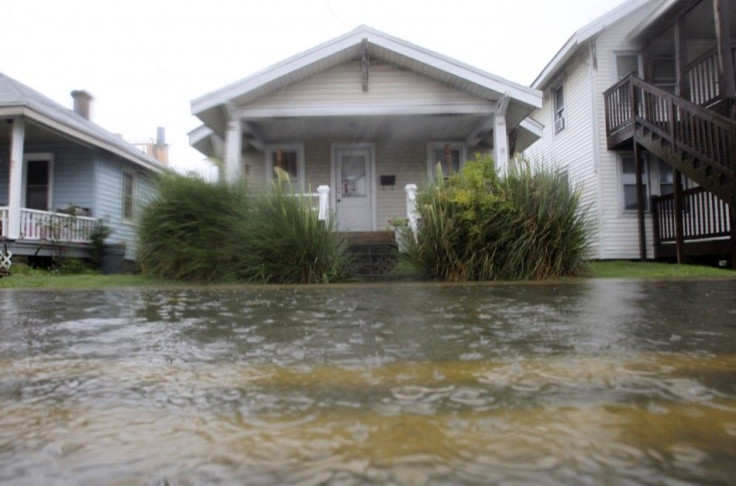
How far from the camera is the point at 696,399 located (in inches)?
42.5

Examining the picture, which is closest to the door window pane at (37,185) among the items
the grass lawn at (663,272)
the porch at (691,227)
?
the grass lawn at (663,272)

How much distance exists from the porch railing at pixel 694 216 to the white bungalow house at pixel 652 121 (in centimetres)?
3

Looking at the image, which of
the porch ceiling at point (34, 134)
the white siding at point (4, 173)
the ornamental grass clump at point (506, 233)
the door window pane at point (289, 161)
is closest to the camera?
the ornamental grass clump at point (506, 233)

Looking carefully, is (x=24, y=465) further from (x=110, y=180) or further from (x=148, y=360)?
(x=110, y=180)

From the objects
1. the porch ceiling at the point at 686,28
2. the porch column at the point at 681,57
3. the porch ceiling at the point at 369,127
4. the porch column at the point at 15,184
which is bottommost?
the porch column at the point at 15,184

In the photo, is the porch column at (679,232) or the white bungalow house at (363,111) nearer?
the white bungalow house at (363,111)

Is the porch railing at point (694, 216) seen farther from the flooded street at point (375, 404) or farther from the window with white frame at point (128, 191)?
the window with white frame at point (128, 191)

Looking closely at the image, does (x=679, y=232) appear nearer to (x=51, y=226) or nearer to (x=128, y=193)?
(x=51, y=226)

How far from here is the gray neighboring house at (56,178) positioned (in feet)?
37.3

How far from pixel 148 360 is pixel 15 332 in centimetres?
114

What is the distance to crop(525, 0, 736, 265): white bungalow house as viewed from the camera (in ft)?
34.2

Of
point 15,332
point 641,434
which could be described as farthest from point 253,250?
point 641,434

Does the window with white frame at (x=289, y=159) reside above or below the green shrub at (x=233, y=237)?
above

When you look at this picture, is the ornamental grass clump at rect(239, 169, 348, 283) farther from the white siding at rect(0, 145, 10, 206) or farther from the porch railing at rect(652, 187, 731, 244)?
the white siding at rect(0, 145, 10, 206)
